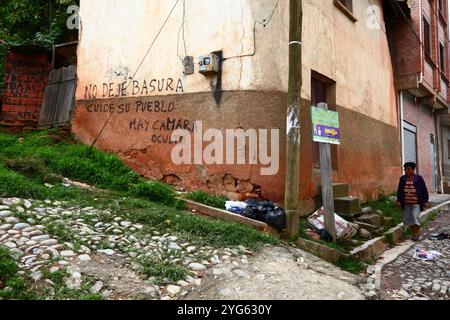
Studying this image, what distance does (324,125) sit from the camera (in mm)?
5555

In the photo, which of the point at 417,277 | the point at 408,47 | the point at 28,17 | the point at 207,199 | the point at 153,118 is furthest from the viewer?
the point at 408,47

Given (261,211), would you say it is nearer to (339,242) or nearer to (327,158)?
(327,158)

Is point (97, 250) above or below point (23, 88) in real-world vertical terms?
below

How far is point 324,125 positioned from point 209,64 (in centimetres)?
221

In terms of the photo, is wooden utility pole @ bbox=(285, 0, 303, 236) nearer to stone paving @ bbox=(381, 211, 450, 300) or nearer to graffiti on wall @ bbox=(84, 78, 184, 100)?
stone paving @ bbox=(381, 211, 450, 300)

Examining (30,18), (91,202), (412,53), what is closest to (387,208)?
(412,53)

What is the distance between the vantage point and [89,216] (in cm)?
485

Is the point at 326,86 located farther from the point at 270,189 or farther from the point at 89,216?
the point at 89,216

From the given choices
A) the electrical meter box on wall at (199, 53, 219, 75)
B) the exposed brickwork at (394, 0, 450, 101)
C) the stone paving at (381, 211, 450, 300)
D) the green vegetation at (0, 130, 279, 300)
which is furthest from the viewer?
the exposed brickwork at (394, 0, 450, 101)

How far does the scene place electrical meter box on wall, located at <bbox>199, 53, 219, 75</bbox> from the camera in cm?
646

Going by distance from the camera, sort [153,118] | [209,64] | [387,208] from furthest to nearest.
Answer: [387,208]
[153,118]
[209,64]

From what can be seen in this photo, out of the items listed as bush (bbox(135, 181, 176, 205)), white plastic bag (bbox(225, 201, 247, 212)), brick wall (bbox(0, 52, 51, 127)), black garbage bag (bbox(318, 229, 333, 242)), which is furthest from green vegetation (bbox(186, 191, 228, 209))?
brick wall (bbox(0, 52, 51, 127))

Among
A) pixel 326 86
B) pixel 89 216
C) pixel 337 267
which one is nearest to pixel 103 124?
pixel 89 216

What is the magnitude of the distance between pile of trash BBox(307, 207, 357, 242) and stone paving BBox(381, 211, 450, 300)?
2.36 feet
